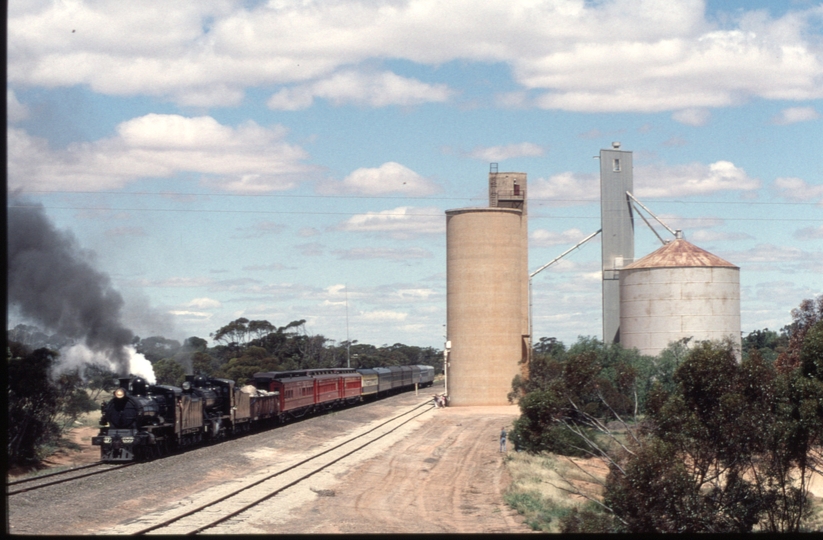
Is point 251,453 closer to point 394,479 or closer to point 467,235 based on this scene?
point 394,479

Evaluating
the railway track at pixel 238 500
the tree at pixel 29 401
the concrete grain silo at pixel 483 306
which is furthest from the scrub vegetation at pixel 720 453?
the concrete grain silo at pixel 483 306

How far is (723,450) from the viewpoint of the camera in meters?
25.5

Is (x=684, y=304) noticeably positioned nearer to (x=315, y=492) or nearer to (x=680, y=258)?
(x=680, y=258)

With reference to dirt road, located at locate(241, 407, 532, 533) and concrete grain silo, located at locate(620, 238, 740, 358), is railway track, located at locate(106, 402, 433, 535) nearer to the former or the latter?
dirt road, located at locate(241, 407, 532, 533)

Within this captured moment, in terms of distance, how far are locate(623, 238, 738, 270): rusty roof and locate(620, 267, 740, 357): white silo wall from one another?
52 cm

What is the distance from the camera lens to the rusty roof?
76688mm

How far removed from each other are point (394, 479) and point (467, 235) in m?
49.4

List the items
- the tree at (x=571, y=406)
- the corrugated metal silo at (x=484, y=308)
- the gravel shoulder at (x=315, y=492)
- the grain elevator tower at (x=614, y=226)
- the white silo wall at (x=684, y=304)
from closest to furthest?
the gravel shoulder at (x=315, y=492) → the tree at (x=571, y=406) → the white silo wall at (x=684, y=304) → the corrugated metal silo at (x=484, y=308) → the grain elevator tower at (x=614, y=226)

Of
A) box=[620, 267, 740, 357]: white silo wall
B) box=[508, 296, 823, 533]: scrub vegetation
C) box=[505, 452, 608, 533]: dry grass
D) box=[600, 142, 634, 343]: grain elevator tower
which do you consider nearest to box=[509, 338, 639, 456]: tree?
box=[505, 452, 608, 533]: dry grass

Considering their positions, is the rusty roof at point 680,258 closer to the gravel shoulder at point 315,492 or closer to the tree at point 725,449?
the gravel shoulder at point 315,492

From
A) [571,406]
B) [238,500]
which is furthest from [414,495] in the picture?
[571,406]

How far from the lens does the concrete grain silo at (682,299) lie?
75688mm

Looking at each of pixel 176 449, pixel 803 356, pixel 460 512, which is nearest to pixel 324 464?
pixel 176 449

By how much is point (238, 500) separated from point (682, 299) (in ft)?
188
